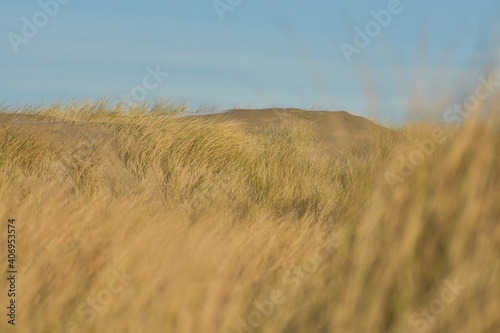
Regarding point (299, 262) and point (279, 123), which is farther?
point (279, 123)

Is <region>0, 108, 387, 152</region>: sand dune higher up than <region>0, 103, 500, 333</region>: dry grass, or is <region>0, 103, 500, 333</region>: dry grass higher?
<region>0, 108, 387, 152</region>: sand dune

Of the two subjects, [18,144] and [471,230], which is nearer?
[471,230]

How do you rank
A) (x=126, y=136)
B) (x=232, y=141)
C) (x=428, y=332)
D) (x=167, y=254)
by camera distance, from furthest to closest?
(x=232, y=141) < (x=126, y=136) < (x=167, y=254) < (x=428, y=332)

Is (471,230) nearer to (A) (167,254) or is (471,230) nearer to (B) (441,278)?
(B) (441,278)

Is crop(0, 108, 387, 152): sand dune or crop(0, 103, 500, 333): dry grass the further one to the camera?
crop(0, 108, 387, 152): sand dune

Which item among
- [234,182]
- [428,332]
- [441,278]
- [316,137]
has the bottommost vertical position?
[428,332]

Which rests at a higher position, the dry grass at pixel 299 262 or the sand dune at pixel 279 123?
the sand dune at pixel 279 123

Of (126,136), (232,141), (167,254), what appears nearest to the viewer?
(167,254)

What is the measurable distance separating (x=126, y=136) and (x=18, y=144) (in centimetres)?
108

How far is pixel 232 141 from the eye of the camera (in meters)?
7.54

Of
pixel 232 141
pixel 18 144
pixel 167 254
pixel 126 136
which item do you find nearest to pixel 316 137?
pixel 232 141

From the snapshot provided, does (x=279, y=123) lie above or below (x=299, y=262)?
above

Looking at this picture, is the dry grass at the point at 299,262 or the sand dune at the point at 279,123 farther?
the sand dune at the point at 279,123

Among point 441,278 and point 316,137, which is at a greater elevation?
point 316,137
